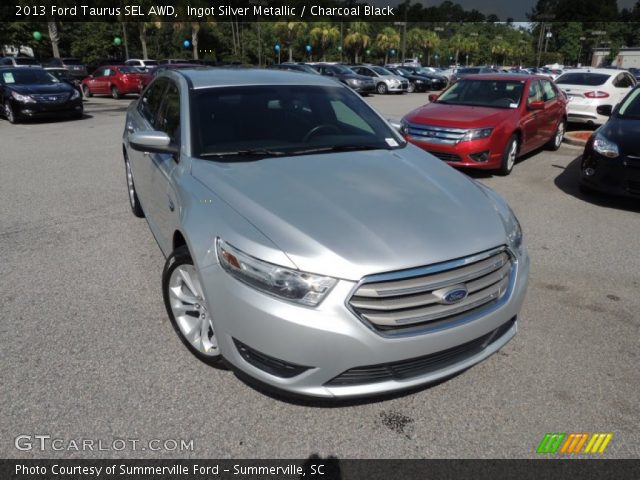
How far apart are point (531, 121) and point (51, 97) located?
12.6m

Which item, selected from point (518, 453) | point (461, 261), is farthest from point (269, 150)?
point (518, 453)

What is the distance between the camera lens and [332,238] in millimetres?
2305

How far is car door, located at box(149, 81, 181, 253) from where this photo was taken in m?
3.16

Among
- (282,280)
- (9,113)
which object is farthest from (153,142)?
(9,113)

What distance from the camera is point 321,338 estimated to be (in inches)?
84.0

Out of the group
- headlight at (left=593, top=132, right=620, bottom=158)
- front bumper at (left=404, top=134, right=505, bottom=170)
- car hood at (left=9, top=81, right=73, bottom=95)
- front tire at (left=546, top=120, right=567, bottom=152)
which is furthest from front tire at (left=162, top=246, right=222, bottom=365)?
car hood at (left=9, top=81, right=73, bottom=95)

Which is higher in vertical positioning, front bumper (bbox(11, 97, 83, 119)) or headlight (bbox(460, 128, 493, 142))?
headlight (bbox(460, 128, 493, 142))

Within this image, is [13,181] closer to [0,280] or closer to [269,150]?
[0,280]

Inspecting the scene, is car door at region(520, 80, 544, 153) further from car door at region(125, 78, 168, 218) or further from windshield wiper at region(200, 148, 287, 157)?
windshield wiper at region(200, 148, 287, 157)

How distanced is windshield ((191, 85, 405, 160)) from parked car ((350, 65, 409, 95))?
76.2 ft

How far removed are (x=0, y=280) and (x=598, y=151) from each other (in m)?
6.70

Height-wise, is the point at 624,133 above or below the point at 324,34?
below

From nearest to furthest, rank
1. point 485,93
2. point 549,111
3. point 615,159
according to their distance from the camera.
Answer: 1. point 615,159
2. point 485,93
3. point 549,111

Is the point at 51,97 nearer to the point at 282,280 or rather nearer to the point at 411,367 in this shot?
the point at 282,280
